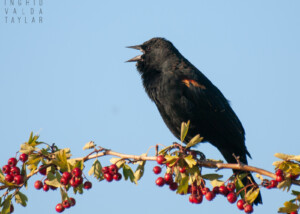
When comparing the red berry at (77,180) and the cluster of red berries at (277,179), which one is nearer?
the cluster of red berries at (277,179)

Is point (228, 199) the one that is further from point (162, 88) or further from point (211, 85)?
point (211, 85)

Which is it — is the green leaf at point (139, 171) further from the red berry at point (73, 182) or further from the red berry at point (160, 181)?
the red berry at point (73, 182)

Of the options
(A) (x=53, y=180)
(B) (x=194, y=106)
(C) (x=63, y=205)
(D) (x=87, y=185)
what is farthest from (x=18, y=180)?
(B) (x=194, y=106)

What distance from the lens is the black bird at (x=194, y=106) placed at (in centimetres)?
415

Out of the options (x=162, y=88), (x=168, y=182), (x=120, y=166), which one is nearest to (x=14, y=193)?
(x=120, y=166)

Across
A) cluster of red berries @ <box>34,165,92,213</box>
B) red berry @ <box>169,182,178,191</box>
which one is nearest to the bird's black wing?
red berry @ <box>169,182,178,191</box>

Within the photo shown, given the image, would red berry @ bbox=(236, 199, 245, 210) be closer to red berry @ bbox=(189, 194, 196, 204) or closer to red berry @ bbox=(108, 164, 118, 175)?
red berry @ bbox=(189, 194, 196, 204)

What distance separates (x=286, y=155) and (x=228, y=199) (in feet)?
1.75

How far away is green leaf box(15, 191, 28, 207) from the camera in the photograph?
105 inches

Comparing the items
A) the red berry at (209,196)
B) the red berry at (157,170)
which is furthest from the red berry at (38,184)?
the red berry at (209,196)

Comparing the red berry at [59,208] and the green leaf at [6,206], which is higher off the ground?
the green leaf at [6,206]

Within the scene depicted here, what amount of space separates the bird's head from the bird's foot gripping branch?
180cm

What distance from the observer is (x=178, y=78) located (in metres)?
4.25

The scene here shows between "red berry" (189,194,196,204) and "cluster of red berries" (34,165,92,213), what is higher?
"cluster of red berries" (34,165,92,213)
